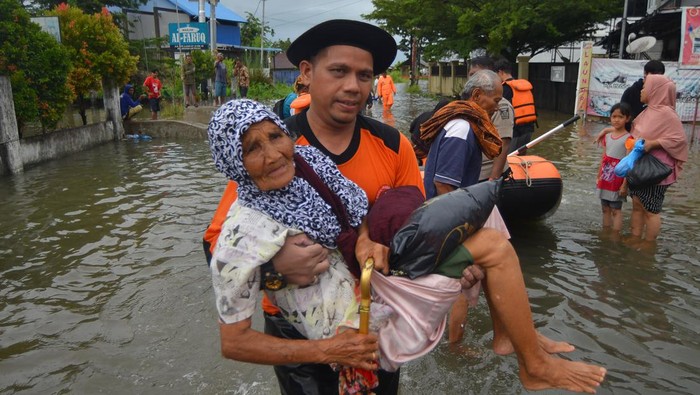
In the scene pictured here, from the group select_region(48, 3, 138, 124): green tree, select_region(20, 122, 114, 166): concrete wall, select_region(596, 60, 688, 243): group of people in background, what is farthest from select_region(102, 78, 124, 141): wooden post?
select_region(596, 60, 688, 243): group of people in background

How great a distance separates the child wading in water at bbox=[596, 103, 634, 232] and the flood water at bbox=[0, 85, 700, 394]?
1.37 ft

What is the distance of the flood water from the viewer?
3824 mm

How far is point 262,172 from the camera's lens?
182cm

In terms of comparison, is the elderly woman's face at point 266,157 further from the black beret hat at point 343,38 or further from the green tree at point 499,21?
the green tree at point 499,21

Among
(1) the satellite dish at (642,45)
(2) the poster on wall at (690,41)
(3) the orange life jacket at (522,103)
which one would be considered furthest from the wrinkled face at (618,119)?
(1) the satellite dish at (642,45)

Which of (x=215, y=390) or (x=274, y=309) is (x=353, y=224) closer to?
(x=274, y=309)

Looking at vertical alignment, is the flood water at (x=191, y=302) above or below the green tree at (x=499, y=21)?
below

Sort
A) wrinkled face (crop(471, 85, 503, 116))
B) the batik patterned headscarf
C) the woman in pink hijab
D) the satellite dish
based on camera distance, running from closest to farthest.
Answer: the batik patterned headscarf → wrinkled face (crop(471, 85, 503, 116)) → the woman in pink hijab → the satellite dish

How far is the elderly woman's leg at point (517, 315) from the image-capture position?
6.13 feet

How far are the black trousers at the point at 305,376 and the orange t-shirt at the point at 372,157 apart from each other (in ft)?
0.24

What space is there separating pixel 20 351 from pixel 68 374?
0.63 meters

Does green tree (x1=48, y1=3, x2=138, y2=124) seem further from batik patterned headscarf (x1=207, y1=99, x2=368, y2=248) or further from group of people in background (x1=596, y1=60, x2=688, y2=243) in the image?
batik patterned headscarf (x1=207, y1=99, x2=368, y2=248)

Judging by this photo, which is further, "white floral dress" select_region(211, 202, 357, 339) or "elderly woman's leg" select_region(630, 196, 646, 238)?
"elderly woman's leg" select_region(630, 196, 646, 238)

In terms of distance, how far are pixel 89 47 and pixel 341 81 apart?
13.2 meters
